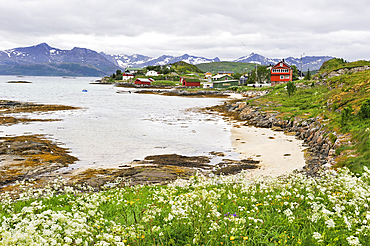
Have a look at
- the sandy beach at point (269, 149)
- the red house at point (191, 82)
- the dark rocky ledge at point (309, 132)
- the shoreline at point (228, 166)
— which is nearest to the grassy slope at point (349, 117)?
the dark rocky ledge at point (309, 132)

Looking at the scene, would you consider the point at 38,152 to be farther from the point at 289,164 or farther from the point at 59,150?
the point at 289,164

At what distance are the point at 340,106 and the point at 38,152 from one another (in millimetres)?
33558

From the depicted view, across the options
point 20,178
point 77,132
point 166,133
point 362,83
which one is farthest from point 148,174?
point 362,83

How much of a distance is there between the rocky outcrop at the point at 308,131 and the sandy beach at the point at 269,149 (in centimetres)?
93

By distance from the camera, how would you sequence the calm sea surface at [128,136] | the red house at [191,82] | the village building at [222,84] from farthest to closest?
the red house at [191,82] < the village building at [222,84] < the calm sea surface at [128,136]

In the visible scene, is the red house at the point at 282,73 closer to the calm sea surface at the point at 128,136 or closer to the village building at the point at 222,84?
the village building at the point at 222,84

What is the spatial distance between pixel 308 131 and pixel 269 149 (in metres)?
6.95

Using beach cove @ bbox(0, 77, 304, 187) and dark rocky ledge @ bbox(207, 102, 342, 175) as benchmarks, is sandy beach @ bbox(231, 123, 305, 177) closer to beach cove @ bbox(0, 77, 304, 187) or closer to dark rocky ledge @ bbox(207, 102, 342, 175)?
beach cove @ bbox(0, 77, 304, 187)

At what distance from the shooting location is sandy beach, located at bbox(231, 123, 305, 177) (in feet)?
67.7

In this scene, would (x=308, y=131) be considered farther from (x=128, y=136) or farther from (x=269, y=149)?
(x=128, y=136)

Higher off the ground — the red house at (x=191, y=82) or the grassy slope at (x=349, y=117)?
the red house at (x=191, y=82)

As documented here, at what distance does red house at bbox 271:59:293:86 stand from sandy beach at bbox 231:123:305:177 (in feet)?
224

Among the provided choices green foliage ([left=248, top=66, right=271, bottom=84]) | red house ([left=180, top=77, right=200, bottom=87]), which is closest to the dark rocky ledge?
green foliage ([left=248, top=66, right=271, bottom=84])

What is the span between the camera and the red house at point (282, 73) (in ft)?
313
